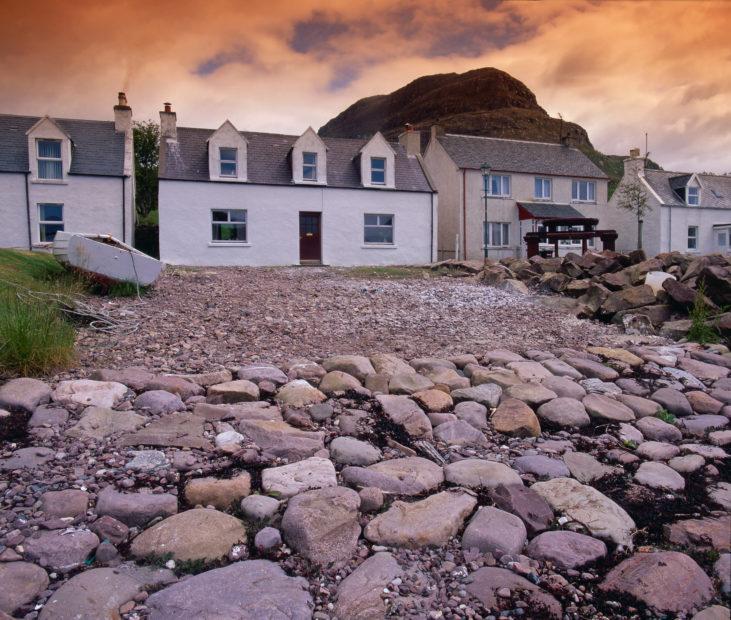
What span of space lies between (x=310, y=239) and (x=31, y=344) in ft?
64.3

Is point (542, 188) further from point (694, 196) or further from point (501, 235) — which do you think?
point (694, 196)

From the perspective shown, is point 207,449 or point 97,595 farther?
point 207,449

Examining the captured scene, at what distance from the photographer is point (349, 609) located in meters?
3.18

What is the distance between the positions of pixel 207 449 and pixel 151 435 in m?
0.51

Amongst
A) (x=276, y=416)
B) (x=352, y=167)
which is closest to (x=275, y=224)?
(x=352, y=167)

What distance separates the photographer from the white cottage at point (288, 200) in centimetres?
2314

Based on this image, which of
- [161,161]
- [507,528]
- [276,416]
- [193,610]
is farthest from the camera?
[161,161]

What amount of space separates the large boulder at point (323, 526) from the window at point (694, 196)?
39489 millimetres

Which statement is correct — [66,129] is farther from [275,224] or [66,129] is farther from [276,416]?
[276,416]

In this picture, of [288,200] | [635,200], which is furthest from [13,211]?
[635,200]

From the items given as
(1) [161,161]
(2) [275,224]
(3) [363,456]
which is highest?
(1) [161,161]

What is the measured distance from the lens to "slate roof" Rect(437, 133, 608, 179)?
3161 centimetres

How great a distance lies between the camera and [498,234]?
3167cm

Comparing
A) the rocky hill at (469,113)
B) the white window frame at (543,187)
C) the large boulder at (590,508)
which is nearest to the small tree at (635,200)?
the white window frame at (543,187)
